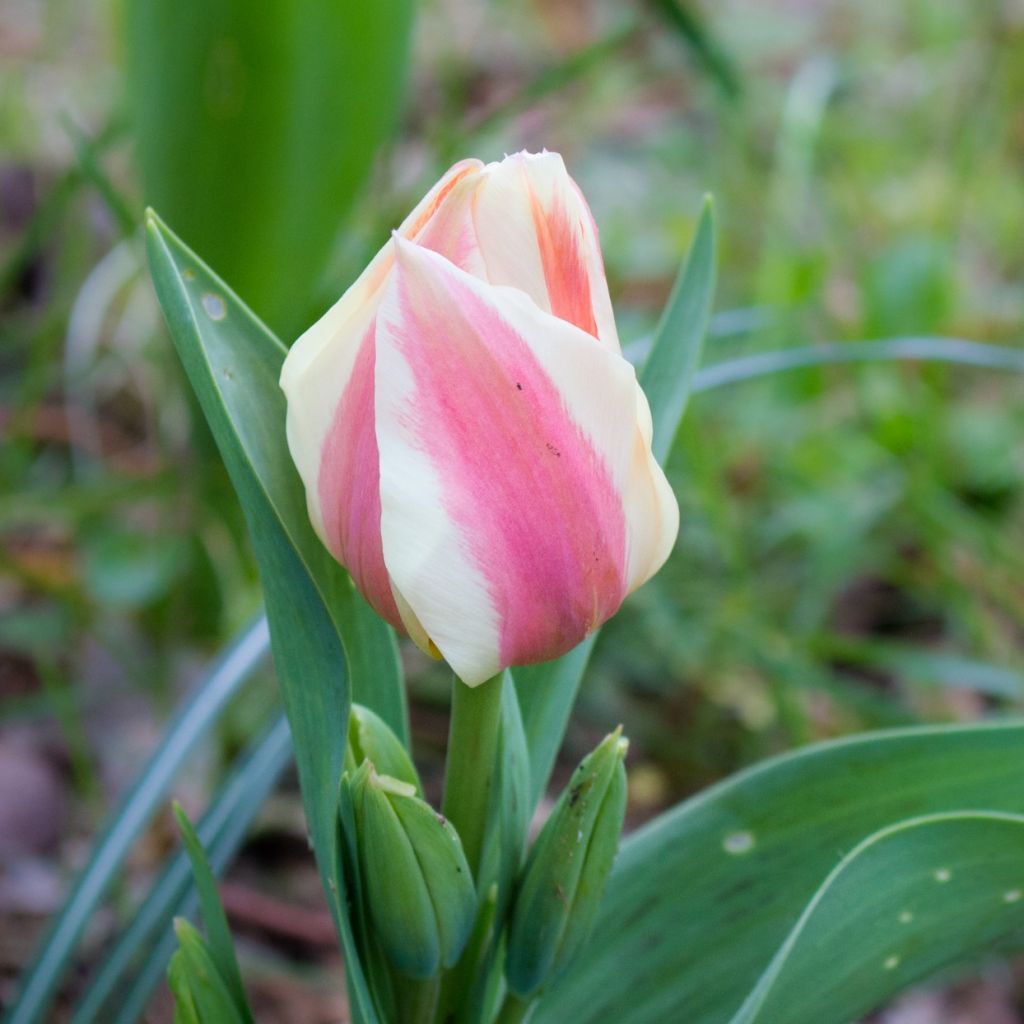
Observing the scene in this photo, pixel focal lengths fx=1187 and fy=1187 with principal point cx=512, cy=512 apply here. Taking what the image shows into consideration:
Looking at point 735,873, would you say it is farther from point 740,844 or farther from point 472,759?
point 472,759

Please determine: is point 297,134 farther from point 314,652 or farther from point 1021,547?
point 1021,547

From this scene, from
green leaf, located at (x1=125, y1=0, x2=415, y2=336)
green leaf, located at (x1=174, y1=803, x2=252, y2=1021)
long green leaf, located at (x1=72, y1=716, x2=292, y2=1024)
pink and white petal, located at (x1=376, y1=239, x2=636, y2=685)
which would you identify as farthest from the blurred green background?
pink and white petal, located at (x1=376, y1=239, x2=636, y2=685)

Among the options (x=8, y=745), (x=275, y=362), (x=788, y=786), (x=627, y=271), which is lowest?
(x=627, y=271)

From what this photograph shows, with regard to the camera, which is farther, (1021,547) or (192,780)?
(1021,547)

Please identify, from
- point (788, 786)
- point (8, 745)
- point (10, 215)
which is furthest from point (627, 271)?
point (788, 786)

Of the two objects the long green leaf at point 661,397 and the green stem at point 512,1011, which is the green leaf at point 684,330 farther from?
the green stem at point 512,1011

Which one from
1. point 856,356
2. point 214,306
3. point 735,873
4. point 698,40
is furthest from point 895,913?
point 698,40
